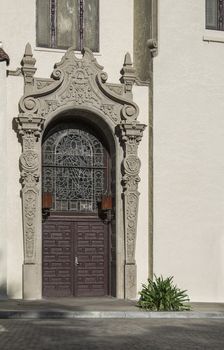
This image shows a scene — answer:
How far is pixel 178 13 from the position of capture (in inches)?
819

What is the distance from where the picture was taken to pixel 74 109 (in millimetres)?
20203

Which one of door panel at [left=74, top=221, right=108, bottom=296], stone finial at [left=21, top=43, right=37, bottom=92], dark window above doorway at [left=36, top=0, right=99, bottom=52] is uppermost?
dark window above doorway at [left=36, top=0, right=99, bottom=52]

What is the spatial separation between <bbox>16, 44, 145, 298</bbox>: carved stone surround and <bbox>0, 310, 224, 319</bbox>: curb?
9.53 feet

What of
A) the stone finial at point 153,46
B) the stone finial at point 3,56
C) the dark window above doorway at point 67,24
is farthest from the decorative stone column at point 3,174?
the stone finial at point 153,46

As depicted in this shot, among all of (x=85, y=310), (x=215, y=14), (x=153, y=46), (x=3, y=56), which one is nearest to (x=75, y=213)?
(x=85, y=310)

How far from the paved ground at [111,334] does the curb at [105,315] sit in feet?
1.90

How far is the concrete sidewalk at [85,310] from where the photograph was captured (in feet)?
53.4

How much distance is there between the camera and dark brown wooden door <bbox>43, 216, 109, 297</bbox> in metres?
20.3

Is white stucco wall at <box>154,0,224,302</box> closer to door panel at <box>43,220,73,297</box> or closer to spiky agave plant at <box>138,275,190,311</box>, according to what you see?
spiky agave plant at <box>138,275,190,311</box>

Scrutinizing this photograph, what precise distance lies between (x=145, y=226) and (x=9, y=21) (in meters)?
6.30

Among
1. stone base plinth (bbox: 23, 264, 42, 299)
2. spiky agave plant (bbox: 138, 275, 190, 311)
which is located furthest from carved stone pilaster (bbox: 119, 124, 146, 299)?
stone base plinth (bbox: 23, 264, 42, 299)

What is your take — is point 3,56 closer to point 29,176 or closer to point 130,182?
point 29,176

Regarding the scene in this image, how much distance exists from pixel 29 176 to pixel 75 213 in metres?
1.98

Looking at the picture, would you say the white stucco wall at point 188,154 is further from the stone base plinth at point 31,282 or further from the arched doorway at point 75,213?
the stone base plinth at point 31,282
